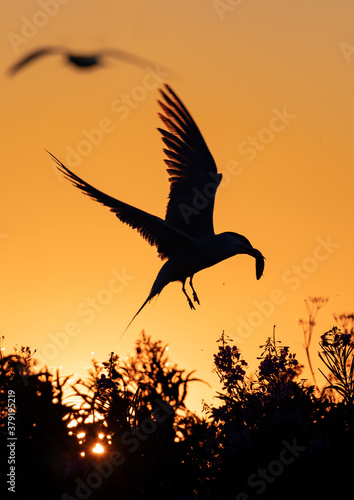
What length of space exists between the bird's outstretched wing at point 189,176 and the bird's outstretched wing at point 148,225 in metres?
0.41

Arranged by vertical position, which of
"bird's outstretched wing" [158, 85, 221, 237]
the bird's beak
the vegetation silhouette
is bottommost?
the vegetation silhouette

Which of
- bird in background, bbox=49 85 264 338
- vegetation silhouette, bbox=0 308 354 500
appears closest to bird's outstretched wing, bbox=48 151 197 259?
bird in background, bbox=49 85 264 338

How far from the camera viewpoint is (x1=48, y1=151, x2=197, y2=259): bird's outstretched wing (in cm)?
965

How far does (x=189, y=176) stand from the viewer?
11773 millimetres

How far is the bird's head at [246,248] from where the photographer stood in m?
11.3

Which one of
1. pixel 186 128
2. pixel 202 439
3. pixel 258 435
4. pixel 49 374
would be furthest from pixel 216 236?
pixel 258 435

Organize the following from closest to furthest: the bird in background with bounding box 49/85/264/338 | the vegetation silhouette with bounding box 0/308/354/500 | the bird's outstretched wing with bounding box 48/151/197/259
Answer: the vegetation silhouette with bounding box 0/308/354/500
the bird's outstretched wing with bounding box 48/151/197/259
the bird in background with bounding box 49/85/264/338

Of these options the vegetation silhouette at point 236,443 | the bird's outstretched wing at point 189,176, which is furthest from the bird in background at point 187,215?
the vegetation silhouette at point 236,443

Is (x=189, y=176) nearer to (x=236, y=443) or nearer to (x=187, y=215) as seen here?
(x=187, y=215)

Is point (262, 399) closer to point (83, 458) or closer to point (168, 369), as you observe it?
point (83, 458)

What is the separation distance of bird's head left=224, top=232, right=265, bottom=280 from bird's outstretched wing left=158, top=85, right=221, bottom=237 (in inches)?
16.9

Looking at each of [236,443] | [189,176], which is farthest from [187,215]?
[236,443]

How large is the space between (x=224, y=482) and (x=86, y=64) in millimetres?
4714

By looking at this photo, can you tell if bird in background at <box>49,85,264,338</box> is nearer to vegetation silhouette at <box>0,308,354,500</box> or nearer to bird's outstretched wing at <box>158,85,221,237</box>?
bird's outstretched wing at <box>158,85,221,237</box>
